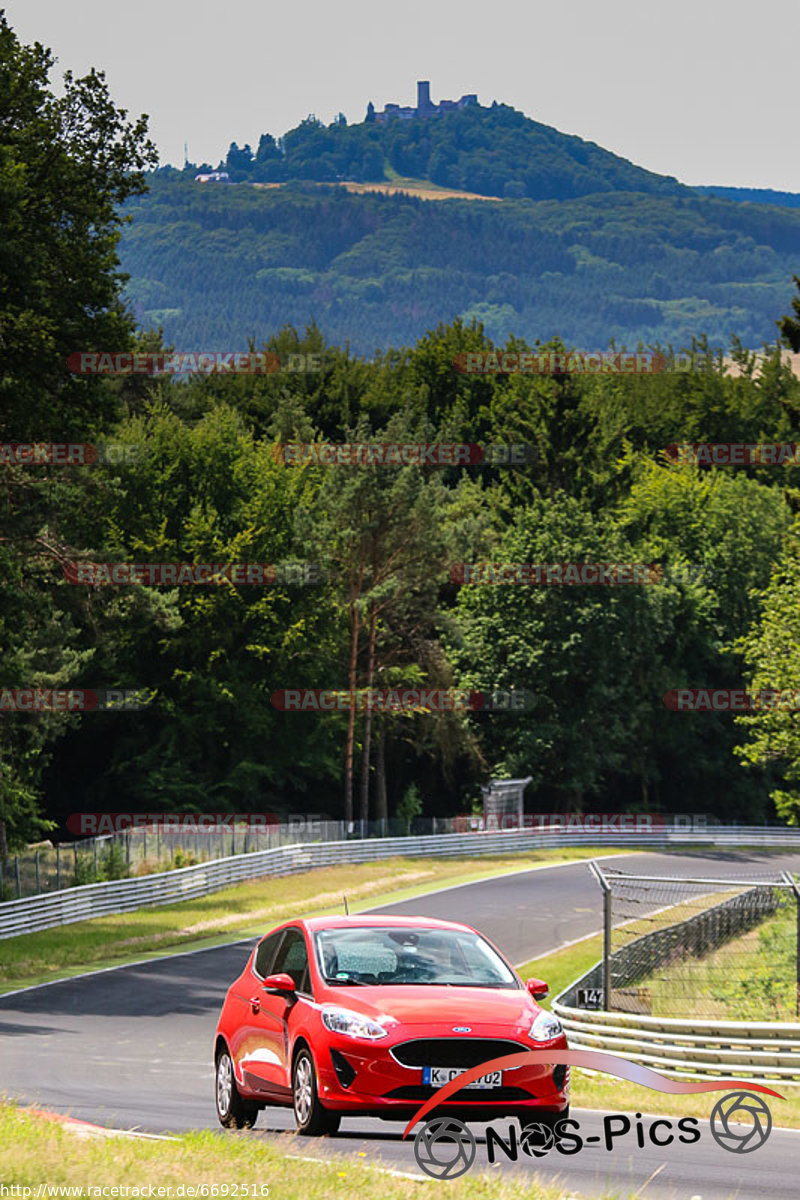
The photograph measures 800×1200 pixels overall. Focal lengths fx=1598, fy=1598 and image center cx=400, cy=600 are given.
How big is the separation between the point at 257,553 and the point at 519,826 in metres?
16.4

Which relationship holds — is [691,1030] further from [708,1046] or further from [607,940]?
[607,940]

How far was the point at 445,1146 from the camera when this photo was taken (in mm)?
10836

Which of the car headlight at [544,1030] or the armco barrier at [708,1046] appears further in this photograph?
the armco barrier at [708,1046]

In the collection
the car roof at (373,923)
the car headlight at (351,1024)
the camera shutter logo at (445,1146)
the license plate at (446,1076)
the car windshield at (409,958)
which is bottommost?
the camera shutter logo at (445,1146)

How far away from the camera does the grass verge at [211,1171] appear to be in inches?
355

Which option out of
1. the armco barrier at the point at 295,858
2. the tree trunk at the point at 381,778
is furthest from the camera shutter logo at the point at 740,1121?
the tree trunk at the point at 381,778

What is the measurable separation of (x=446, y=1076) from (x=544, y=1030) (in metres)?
0.79

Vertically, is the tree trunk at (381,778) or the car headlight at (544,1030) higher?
the car headlight at (544,1030)

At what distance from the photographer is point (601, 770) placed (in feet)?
276

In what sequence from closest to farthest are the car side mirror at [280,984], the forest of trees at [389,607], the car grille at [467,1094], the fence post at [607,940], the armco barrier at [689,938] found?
1. the car grille at [467,1094]
2. the car side mirror at [280,984]
3. the fence post at [607,940]
4. the armco barrier at [689,938]
5. the forest of trees at [389,607]

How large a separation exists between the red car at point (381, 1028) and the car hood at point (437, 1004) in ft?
0.03

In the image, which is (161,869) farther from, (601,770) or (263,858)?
(601,770)

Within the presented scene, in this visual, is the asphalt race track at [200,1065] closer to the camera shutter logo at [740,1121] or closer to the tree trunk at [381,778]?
the camera shutter logo at [740,1121]

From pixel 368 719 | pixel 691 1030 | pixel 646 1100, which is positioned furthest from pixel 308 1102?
pixel 368 719
